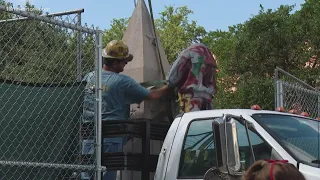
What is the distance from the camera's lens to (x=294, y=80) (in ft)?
26.7

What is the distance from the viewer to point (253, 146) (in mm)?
4488

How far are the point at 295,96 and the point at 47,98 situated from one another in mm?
4028

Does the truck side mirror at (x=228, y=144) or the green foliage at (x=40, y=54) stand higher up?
the green foliage at (x=40, y=54)

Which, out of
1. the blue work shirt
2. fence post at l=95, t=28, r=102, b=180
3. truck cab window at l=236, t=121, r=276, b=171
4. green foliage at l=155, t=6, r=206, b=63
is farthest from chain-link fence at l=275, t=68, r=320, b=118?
green foliage at l=155, t=6, r=206, b=63

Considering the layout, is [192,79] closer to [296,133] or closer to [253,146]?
[296,133]

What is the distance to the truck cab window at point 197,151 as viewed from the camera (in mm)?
4723

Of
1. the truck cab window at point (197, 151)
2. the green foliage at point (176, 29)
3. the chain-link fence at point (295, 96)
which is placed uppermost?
the green foliage at point (176, 29)

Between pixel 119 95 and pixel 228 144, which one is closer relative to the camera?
pixel 228 144

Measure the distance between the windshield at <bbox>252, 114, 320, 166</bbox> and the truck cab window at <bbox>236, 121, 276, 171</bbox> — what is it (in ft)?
0.38

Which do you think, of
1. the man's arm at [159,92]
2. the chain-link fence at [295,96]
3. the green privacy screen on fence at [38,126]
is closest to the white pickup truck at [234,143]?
the man's arm at [159,92]

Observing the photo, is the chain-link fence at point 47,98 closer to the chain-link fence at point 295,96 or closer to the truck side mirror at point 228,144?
the truck side mirror at point 228,144

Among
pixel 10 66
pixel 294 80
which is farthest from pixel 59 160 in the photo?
pixel 294 80

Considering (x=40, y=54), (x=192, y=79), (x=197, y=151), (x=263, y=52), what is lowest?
(x=197, y=151)

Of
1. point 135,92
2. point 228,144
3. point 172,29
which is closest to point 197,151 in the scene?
point 228,144
